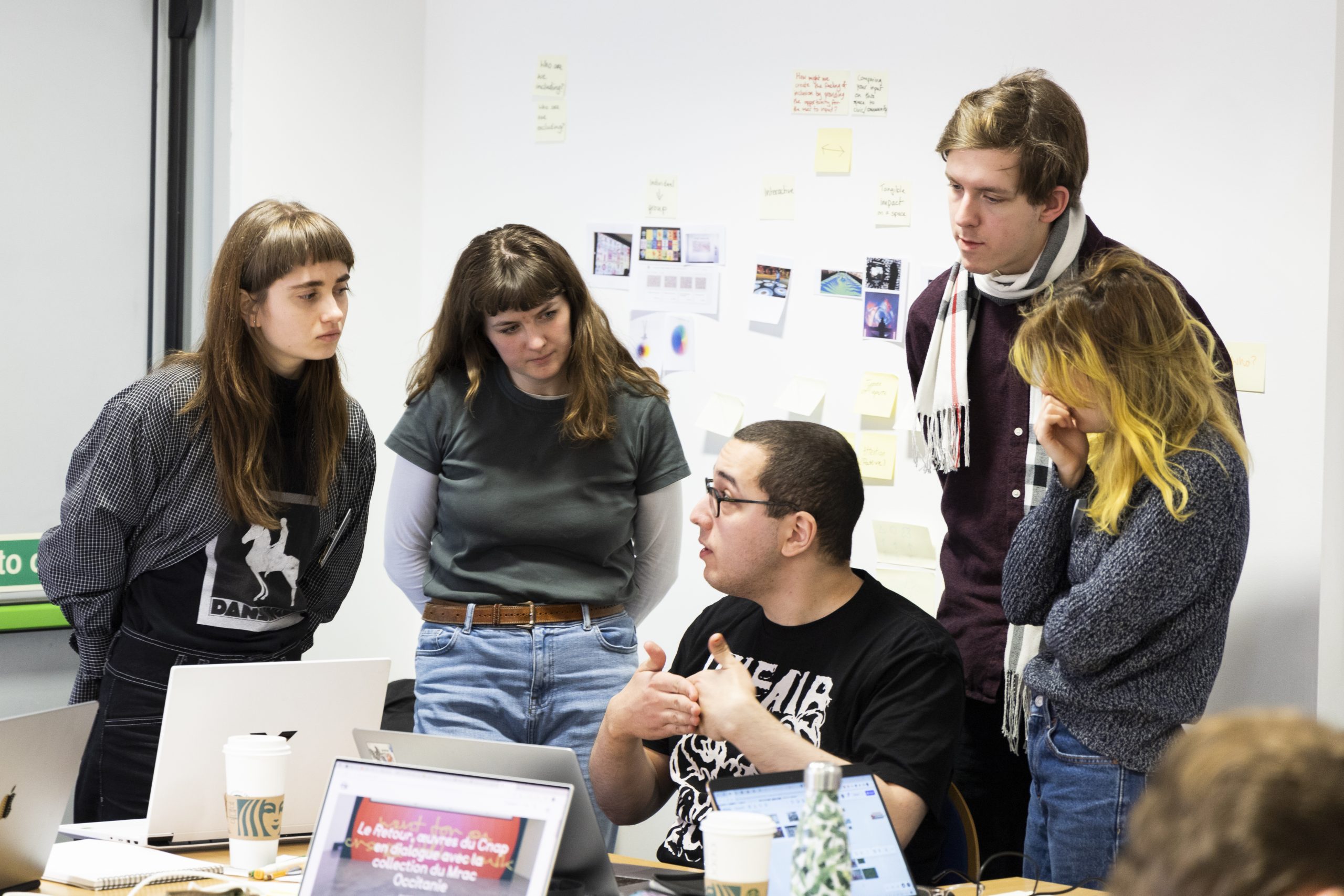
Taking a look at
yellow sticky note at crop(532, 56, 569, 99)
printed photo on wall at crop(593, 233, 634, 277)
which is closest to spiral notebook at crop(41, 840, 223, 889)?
printed photo on wall at crop(593, 233, 634, 277)

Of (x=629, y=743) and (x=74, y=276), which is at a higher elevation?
(x=74, y=276)

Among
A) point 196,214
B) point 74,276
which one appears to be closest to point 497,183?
point 196,214

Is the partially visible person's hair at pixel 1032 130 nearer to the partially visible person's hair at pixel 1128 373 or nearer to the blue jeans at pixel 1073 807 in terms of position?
the partially visible person's hair at pixel 1128 373

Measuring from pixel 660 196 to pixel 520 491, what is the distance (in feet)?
4.19

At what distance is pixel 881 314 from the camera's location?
10.2ft

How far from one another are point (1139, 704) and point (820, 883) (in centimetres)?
78

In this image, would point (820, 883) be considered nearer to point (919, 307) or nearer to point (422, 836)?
point (422, 836)

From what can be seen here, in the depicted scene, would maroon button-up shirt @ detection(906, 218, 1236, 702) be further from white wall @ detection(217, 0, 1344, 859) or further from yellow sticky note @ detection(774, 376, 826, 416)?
yellow sticky note @ detection(774, 376, 826, 416)

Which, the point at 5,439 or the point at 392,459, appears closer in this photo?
the point at 5,439

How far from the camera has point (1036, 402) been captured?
7.33 ft

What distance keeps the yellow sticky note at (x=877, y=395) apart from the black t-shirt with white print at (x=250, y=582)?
136cm

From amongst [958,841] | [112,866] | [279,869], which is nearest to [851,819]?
[958,841]

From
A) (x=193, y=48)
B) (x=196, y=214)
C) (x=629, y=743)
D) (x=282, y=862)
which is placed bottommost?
(x=282, y=862)

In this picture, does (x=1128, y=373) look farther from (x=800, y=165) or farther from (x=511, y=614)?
(x=800, y=165)
